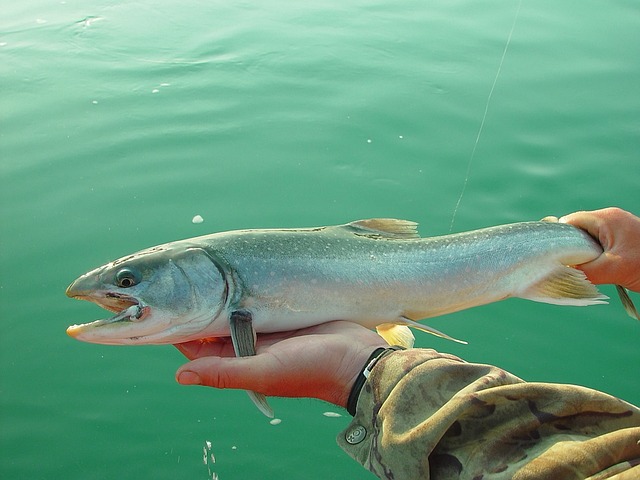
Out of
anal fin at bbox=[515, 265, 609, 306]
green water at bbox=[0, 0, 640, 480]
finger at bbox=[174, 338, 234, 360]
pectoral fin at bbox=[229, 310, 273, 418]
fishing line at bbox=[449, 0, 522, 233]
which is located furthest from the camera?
fishing line at bbox=[449, 0, 522, 233]

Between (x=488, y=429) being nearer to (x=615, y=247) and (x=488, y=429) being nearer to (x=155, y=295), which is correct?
(x=155, y=295)

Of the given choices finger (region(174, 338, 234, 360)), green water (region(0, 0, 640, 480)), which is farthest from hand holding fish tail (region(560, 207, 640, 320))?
finger (region(174, 338, 234, 360))

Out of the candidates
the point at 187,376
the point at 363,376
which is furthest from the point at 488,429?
the point at 187,376

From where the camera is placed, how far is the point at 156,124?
554 cm

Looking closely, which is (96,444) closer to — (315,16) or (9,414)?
(9,414)

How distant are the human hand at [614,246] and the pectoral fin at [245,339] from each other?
155 cm

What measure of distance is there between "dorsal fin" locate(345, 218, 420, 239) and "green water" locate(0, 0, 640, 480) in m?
1.04

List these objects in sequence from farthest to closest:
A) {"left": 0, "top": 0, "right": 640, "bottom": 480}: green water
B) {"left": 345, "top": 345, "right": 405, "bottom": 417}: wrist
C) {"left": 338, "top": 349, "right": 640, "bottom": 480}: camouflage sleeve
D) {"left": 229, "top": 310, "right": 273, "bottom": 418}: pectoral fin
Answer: {"left": 0, "top": 0, "right": 640, "bottom": 480}: green water → {"left": 229, "top": 310, "right": 273, "bottom": 418}: pectoral fin → {"left": 345, "top": 345, "right": 405, "bottom": 417}: wrist → {"left": 338, "top": 349, "right": 640, "bottom": 480}: camouflage sleeve

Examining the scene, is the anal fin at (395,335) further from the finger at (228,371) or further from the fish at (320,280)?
the finger at (228,371)

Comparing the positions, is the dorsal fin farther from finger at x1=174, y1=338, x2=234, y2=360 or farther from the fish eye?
the fish eye

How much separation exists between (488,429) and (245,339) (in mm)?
1037

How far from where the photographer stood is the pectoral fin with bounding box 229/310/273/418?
2.44 metres

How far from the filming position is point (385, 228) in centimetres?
301

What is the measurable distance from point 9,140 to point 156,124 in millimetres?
1038
